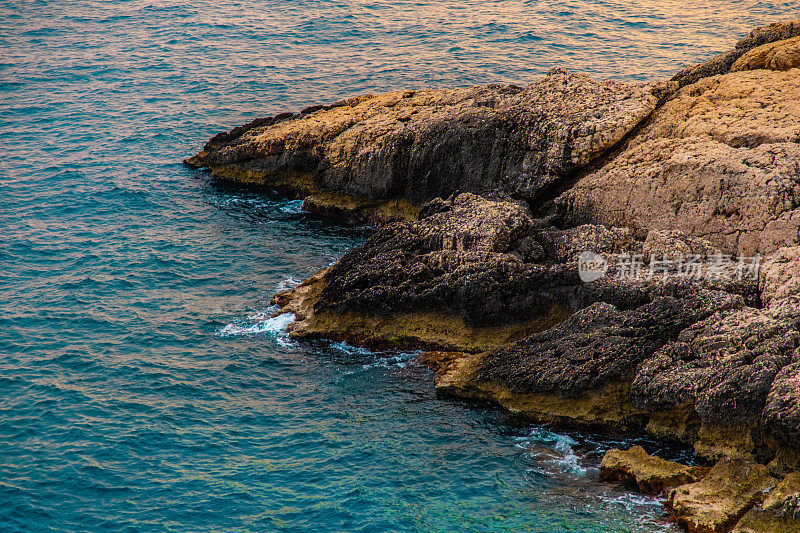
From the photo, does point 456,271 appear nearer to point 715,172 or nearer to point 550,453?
point 550,453

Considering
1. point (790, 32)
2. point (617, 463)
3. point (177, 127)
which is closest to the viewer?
point (617, 463)

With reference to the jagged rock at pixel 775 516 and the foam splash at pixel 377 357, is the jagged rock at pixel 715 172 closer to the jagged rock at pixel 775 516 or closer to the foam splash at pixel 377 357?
the foam splash at pixel 377 357

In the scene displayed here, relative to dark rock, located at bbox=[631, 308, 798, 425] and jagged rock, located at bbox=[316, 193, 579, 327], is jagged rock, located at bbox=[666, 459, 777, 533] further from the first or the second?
jagged rock, located at bbox=[316, 193, 579, 327]

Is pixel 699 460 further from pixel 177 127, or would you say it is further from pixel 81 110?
pixel 81 110

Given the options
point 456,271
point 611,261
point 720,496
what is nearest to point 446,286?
point 456,271

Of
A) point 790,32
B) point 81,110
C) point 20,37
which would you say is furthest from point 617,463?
point 20,37
